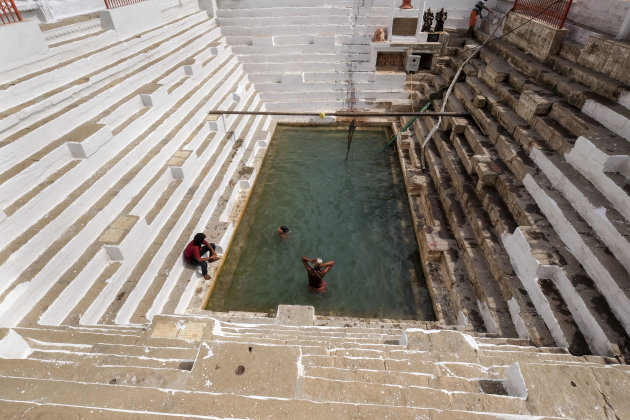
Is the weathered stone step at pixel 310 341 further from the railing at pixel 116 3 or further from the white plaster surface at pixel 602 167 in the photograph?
the railing at pixel 116 3

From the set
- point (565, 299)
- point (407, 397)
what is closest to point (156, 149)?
point (407, 397)

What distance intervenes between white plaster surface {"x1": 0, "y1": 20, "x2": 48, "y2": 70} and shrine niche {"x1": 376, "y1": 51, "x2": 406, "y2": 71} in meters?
11.4

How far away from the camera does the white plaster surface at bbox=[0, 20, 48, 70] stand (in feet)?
18.9

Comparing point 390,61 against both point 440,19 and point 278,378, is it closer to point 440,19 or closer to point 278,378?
point 440,19

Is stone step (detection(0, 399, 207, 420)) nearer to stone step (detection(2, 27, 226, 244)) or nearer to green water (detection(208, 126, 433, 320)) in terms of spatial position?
stone step (detection(2, 27, 226, 244))

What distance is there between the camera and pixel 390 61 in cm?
1362

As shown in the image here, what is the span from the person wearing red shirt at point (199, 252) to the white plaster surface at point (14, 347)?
9.45 feet

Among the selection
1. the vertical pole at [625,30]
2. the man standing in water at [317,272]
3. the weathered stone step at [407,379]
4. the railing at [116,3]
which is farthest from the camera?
the railing at [116,3]

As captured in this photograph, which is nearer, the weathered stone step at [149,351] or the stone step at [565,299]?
the weathered stone step at [149,351]

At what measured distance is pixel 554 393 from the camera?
2.58m

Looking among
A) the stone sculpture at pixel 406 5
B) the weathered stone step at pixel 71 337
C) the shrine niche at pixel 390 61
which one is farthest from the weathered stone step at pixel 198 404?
the stone sculpture at pixel 406 5

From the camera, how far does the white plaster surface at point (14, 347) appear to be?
333 cm

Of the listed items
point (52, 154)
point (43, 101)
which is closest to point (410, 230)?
point (52, 154)

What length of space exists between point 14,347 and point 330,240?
5696 mm
